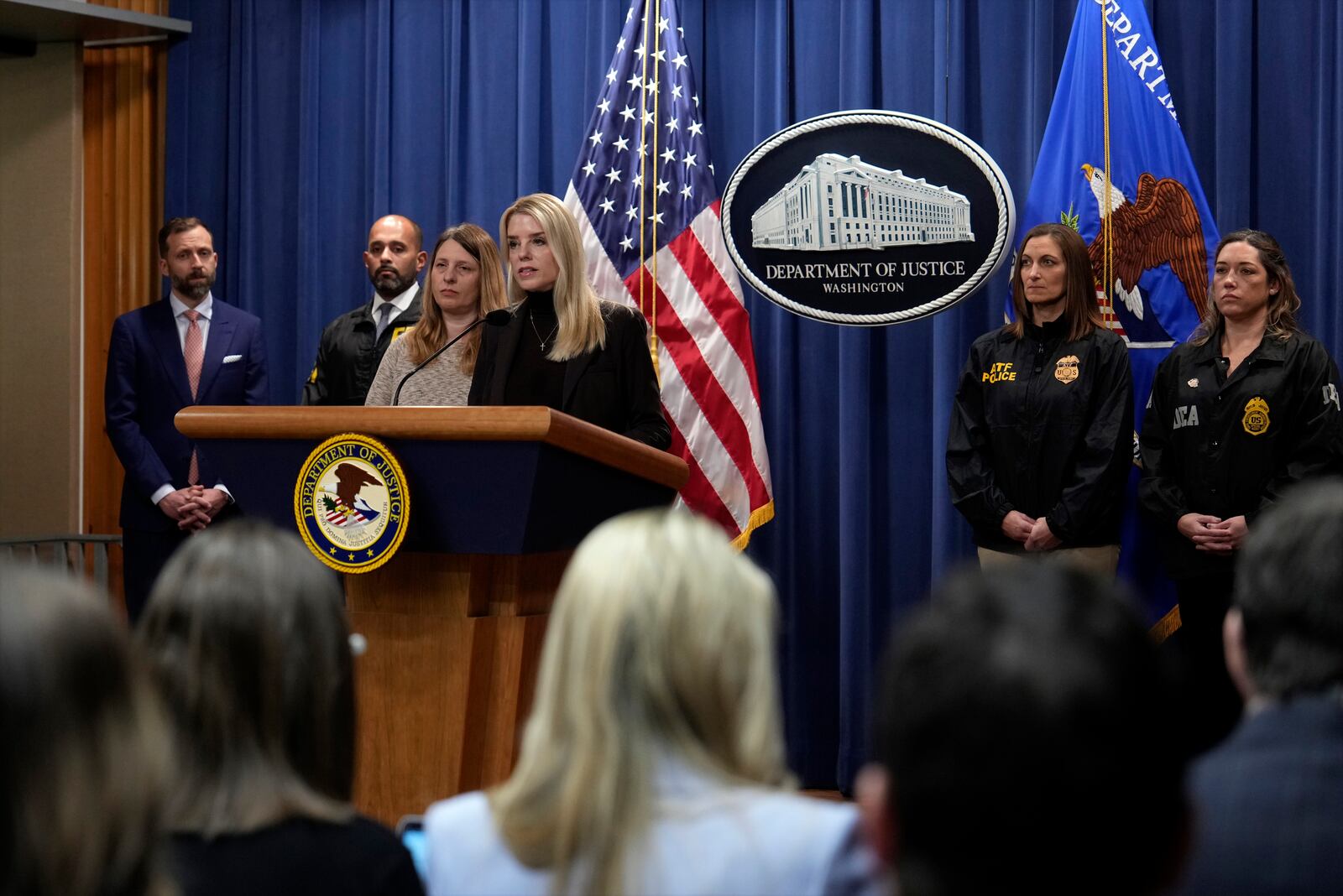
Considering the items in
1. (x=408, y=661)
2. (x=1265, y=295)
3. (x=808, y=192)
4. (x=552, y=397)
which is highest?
(x=808, y=192)

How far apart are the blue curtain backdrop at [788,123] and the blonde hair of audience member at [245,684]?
3.98m

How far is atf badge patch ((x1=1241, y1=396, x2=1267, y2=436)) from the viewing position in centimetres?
406

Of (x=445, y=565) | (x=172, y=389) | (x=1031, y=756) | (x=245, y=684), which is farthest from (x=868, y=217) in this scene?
(x=1031, y=756)

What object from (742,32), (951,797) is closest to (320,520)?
(951,797)

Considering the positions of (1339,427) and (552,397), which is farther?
(1339,427)

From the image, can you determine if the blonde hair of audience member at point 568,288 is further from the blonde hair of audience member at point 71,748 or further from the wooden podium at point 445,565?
the blonde hair of audience member at point 71,748

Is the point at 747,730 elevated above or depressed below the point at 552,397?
below

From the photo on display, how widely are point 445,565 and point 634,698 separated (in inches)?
64.4

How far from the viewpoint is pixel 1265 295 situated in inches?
165

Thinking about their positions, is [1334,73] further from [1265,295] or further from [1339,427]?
[1339,427]

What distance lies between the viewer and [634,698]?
1116 mm

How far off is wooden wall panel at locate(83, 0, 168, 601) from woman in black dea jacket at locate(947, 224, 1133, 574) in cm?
358

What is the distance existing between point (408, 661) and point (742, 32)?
3.48 metres

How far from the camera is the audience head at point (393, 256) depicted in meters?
5.30
